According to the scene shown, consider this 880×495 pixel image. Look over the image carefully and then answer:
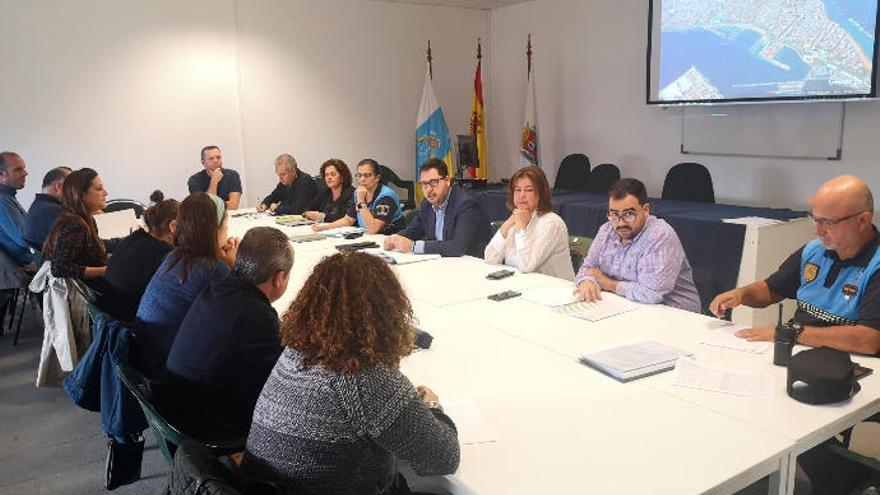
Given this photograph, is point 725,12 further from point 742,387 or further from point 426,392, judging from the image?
point 426,392

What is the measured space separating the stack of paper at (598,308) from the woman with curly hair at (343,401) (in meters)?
1.20

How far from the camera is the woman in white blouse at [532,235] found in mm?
3305

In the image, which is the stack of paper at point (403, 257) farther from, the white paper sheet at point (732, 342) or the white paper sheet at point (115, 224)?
the white paper sheet at point (115, 224)

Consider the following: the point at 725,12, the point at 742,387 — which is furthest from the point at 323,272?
the point at 725,12

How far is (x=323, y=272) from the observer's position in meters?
1.43

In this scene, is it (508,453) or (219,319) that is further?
(219,319)

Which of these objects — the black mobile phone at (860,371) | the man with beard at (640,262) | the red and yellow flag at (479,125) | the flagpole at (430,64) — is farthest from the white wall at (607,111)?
the black mobile phone at (860,371)

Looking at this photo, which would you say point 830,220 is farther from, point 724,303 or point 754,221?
point 754,221

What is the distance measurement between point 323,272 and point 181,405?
831mm

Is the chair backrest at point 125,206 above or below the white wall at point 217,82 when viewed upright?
below

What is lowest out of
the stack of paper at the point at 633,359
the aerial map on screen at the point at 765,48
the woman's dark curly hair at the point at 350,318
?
the stack of paper at the point at 633,359

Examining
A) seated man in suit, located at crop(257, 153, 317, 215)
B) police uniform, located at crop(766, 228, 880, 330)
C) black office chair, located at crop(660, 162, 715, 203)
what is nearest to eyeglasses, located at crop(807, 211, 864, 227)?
police uniform, located at crop(766, 228, 880, 330)

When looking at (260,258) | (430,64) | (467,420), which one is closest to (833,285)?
(467,420)

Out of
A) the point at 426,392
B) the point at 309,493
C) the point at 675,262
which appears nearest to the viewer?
the point at 309,493
